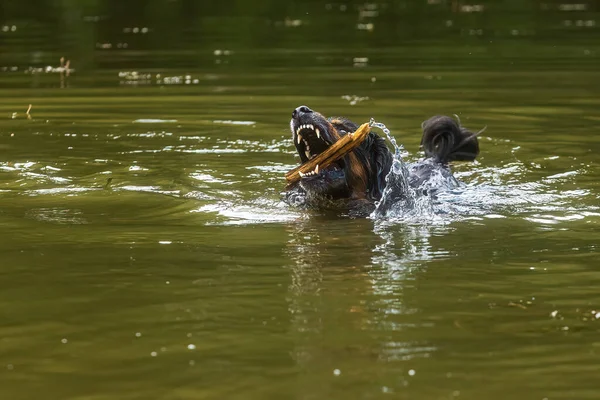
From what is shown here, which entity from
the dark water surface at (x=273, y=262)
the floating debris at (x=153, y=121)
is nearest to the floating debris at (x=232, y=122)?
the dark water surface at (x=273, y=262)

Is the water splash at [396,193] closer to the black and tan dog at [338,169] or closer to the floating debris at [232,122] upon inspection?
the black and tan dog at [338,169]

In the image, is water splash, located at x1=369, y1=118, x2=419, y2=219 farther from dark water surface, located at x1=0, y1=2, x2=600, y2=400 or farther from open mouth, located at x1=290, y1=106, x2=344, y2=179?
open mouth, located at x1=290, y1=106, x2=344, y2=179

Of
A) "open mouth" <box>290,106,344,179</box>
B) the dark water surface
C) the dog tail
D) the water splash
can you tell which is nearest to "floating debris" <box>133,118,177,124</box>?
the dark water surface

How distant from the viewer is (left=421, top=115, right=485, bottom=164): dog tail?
10.1m

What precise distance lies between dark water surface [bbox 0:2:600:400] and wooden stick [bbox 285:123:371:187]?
0.36 meters

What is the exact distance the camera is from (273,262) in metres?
6.69

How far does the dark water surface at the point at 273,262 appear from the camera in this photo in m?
4.67

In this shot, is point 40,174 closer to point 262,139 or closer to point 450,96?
point 262,139

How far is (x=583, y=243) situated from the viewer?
7176mm

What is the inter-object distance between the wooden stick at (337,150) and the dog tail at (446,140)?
1.93 m

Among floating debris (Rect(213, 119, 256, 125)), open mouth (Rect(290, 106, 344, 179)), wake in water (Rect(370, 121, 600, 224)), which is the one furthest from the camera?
floating debris (Rect(213, 119, 256, 125))

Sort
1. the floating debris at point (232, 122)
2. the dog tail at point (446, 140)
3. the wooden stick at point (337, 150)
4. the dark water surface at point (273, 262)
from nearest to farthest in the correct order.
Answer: the dark water surface at point (273, 262) → the wooden stick at point (337, 150) → the dog tail at point (446, 140) → the floating debris at point (232, 122)

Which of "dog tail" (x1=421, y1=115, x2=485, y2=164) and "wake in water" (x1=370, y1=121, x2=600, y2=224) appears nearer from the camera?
"wake in water" (x1=370, y1=121, x2=600, y2=224)

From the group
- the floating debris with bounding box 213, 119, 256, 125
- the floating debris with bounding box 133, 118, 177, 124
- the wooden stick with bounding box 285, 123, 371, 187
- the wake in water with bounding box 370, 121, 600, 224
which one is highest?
the wooden stick with bounding box 285, 123, 371, 187
